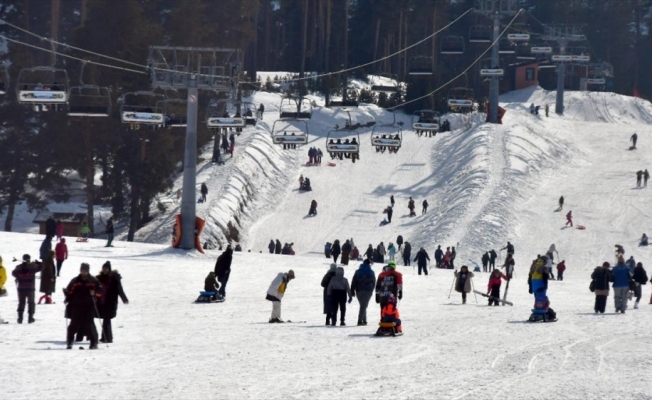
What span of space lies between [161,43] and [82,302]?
36.0 m

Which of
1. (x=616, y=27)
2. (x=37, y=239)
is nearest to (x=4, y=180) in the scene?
(x=37, y=239)

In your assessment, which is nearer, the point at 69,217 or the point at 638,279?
the point at 638,279

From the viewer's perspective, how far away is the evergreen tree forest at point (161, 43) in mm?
48969

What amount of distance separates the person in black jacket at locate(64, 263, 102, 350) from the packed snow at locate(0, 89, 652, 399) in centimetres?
40

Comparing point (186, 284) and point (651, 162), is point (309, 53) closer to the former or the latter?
point (651, 162)

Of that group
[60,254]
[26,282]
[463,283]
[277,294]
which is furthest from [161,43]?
[26,282]

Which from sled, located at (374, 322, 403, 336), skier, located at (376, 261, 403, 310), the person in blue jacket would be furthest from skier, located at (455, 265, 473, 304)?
sled, located at (374, 322, 403, 336)

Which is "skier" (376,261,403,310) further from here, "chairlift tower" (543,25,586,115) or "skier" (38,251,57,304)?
"chairlift tower" (543,25,586,115)

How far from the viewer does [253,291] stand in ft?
84.4

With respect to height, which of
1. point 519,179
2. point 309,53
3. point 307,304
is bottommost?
point 307,304

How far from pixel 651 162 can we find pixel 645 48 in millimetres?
45692

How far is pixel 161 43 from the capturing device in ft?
164

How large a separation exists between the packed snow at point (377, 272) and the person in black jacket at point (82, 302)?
399 millimetres

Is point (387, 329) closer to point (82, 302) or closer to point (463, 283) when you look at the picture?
point (82, 302)
